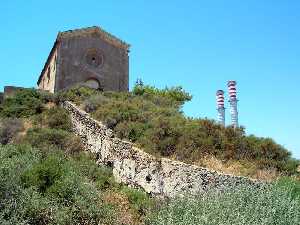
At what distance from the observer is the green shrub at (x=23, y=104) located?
28.0 metres

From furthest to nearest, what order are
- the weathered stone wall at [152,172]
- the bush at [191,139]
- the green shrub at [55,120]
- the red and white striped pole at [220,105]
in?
the red and white striped pole at [220,105] < the green shrub at [55,120] < the bush at [191,139] < the weathered stone wall at [152,172]

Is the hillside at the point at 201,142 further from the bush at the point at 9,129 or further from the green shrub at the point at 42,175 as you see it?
the green shrub at the point at 42,175

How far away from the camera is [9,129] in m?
24.1

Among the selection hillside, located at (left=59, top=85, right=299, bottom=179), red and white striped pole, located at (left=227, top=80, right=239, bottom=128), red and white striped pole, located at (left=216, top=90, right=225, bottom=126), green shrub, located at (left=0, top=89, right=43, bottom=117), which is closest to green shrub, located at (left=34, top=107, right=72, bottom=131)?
green shrub, located at (left=0, top=89, right=43, bottom=117)

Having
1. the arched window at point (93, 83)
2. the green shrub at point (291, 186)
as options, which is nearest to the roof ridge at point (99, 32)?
the arched window at point (93, 83)

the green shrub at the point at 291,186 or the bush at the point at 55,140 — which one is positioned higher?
the bush at the point at 55,140

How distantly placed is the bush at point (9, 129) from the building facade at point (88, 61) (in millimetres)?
9646

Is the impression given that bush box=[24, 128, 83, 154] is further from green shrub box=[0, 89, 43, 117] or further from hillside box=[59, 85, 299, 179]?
green shrub box=[0, 89, 43, 117]

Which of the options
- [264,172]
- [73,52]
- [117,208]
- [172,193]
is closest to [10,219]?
[117,208]

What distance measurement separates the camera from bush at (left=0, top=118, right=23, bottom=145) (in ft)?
77.2

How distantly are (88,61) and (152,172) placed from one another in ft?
69.1

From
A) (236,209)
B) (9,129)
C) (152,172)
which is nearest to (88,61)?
(9,129)

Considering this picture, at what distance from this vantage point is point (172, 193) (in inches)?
623

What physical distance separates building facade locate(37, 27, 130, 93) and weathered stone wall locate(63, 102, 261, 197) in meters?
14.2
